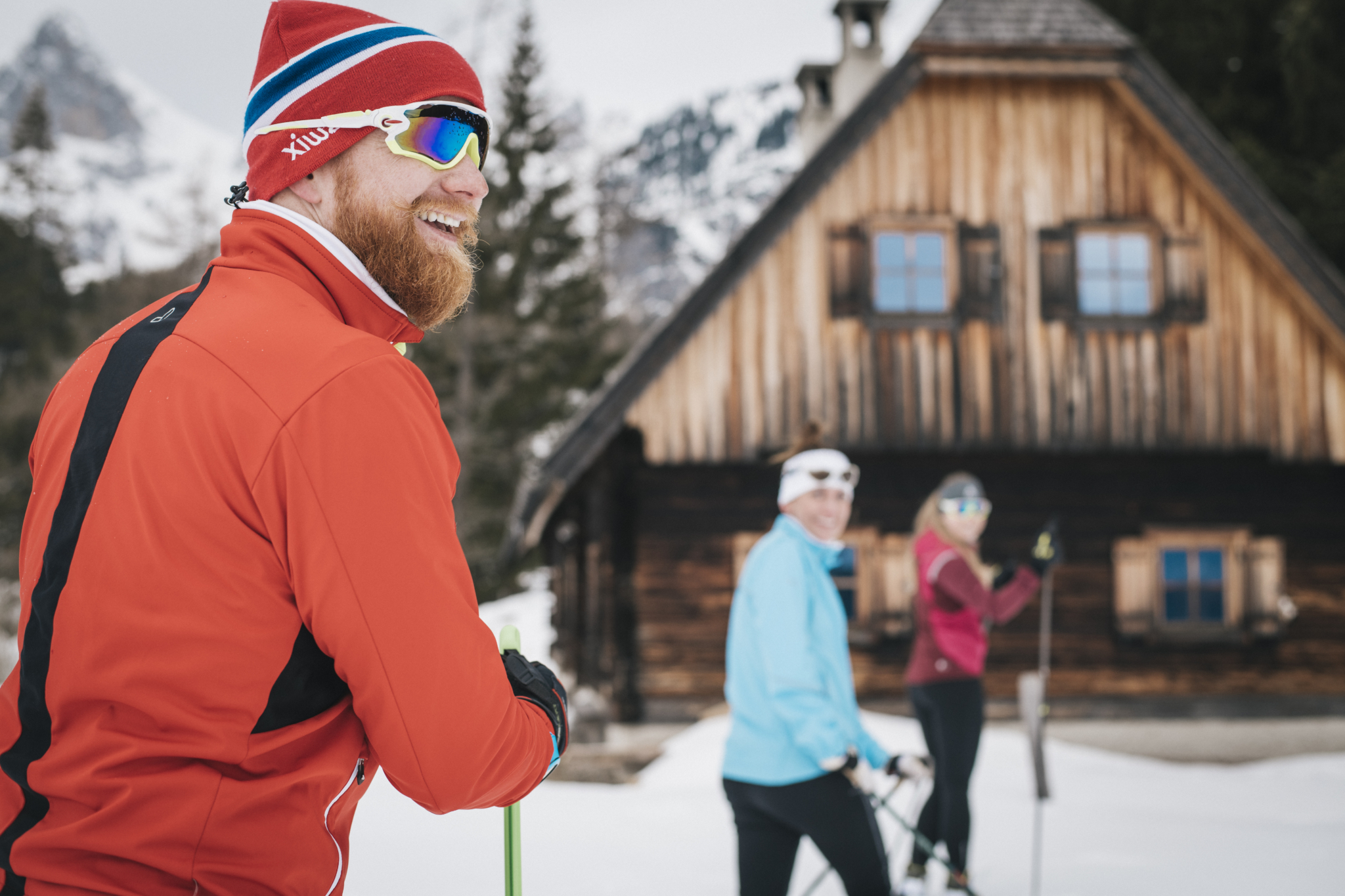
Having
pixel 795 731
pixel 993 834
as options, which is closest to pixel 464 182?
pixel 795 731

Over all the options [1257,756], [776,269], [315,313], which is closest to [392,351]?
[315,313]

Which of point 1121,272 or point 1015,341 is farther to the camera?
point 1121,272

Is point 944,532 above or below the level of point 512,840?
above

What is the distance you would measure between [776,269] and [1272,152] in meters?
11.4

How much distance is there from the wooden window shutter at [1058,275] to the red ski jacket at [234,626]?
33.0 ft

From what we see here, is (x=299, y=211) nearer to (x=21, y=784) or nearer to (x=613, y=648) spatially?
(x=21, y=784)

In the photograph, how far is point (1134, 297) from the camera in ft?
35.0

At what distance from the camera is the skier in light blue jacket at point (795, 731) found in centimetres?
316

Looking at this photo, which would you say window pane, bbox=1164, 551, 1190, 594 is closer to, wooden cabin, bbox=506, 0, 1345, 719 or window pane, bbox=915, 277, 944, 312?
wooden cabin, bbox=506, 0, 1345, 719

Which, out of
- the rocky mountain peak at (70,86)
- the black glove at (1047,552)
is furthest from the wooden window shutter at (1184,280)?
the rocky mountain peak at (70,86)

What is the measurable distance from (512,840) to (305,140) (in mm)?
1231

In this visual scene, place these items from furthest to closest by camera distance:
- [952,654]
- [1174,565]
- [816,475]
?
1. [1174,565]
2. [952,654]
3. [816,475]

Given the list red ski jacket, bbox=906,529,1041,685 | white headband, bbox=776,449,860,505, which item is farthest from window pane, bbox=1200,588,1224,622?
white headband, bbox=776,449,860,505

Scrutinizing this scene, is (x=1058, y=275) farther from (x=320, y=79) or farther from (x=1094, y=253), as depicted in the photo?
(x=320, y=79)
